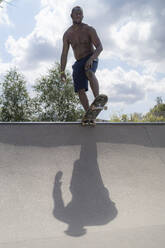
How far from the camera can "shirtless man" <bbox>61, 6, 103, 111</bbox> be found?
531cm

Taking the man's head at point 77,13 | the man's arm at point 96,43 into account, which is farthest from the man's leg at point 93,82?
the man's head at point 77,13

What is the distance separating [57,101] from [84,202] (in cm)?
2083

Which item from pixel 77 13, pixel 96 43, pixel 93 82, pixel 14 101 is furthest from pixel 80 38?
pixel 14 101

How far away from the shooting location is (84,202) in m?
3.21

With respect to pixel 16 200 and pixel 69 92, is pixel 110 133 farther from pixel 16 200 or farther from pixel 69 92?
pixel 69 92

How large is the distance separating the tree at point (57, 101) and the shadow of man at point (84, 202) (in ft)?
63.0

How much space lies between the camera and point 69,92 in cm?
2341

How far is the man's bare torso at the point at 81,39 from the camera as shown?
5.43 m

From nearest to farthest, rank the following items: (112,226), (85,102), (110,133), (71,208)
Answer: (112,226), (71,208), (110,133), (85,102)

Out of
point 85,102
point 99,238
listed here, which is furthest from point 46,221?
point 85,102

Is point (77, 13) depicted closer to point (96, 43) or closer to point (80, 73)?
point (96, 43)

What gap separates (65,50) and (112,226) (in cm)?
398

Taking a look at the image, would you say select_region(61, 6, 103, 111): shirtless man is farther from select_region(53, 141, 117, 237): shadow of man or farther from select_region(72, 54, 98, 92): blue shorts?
select_region(53, 141, 117, 237): shadow of man

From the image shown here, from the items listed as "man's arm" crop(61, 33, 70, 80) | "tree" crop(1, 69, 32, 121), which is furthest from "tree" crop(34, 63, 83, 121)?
"man's arm" crop(61, 33, 70, 80)
